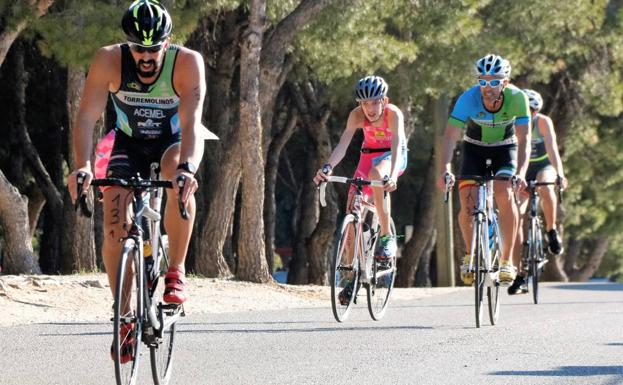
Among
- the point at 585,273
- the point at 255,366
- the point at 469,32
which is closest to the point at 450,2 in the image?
the point at 469,32

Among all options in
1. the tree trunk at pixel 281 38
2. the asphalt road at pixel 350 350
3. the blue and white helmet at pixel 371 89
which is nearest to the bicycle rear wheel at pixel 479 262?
the asphalt road at pixel 350 350

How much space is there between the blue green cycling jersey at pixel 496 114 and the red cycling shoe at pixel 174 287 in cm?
492

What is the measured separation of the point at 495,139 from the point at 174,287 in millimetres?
5363

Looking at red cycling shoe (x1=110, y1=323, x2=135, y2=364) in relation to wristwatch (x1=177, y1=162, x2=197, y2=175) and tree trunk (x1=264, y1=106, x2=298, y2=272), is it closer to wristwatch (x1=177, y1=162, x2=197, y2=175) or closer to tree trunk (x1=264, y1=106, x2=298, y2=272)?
wristwatch (x1=177, y1=162, x2=197, y2=175)

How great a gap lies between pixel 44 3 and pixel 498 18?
12.4m

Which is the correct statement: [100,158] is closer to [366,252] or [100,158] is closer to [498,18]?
[366,252]

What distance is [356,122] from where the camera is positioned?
12516mm

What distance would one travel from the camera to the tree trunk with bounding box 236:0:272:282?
18.5m

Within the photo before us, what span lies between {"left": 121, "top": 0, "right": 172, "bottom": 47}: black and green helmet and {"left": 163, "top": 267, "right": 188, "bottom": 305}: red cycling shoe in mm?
1215

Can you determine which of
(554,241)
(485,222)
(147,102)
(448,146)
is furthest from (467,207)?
(147,102)

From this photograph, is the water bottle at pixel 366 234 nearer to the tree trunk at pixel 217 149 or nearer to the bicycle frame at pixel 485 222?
the bicycle frame at pixel 485 222

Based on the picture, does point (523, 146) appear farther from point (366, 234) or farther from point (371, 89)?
point (366, 234)

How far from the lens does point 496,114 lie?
12094 mm

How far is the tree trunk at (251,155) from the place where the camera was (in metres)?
18.5
